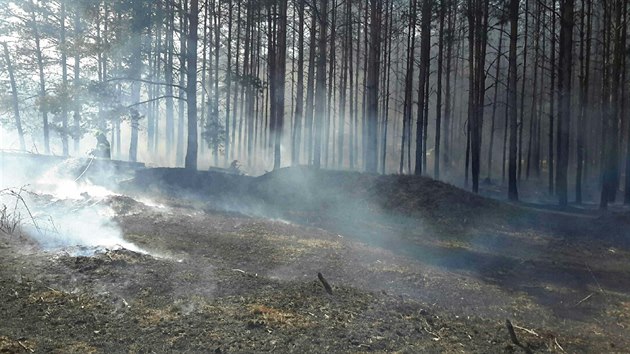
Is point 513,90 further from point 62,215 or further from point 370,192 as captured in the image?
point 62,215

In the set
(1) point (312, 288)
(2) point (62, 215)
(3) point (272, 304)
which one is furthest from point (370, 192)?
(3) point (272, 304)

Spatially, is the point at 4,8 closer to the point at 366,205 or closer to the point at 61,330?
the point at 366,205

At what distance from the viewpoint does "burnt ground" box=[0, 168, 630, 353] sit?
16.7ft

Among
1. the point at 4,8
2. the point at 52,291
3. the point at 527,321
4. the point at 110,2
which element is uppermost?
the point at 4,8

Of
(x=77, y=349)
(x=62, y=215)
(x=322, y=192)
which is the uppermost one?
(x=322, y=192)

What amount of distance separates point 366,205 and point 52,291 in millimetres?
11183

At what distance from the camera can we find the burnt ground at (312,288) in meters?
5.09

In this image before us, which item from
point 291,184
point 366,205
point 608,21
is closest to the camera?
point 366,205

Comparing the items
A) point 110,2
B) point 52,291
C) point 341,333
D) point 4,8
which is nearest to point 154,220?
point 52,291

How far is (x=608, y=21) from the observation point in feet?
75.3

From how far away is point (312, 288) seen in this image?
6664mm

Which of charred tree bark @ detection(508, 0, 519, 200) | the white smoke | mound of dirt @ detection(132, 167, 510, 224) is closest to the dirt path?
the white smoke

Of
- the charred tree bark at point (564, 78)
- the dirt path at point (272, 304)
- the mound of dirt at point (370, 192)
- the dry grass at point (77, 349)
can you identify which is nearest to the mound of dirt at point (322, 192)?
the mound of dirt at point (370, 192)

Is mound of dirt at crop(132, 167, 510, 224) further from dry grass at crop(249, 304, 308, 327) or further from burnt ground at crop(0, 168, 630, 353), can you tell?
dry grass at crop(249, 304, 308, 327)
